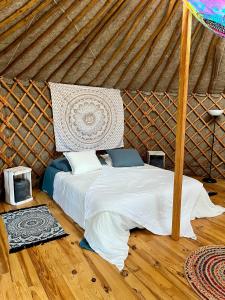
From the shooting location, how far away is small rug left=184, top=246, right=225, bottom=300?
1.57 metres

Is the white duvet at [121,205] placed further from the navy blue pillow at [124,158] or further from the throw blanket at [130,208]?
the navy blue pillow at [124,158]

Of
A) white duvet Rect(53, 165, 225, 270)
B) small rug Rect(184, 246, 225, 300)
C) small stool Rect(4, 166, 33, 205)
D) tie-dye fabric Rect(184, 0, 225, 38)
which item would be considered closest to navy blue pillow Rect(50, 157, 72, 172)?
white duvet Rect(53, 165, 225, 270)

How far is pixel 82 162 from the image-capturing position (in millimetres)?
3178

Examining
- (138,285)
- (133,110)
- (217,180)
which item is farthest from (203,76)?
(138,285)

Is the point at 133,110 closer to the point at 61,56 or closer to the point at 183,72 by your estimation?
the point at 61,56

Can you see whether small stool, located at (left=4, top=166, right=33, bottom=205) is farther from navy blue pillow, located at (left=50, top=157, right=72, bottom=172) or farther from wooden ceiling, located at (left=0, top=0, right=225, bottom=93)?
wooden ceiling, located at (left=0, top=0, right=225, bottom=93)

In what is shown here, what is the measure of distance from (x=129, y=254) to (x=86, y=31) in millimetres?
2346

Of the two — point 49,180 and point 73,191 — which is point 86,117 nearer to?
point 49,180

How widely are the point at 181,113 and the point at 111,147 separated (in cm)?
201

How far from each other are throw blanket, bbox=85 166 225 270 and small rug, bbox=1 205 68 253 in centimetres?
42

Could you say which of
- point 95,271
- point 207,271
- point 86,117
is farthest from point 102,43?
point 207,271

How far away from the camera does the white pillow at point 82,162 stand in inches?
122

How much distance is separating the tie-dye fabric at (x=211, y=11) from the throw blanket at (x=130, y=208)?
A: 1.52 meters

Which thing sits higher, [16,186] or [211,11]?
[211,11]
